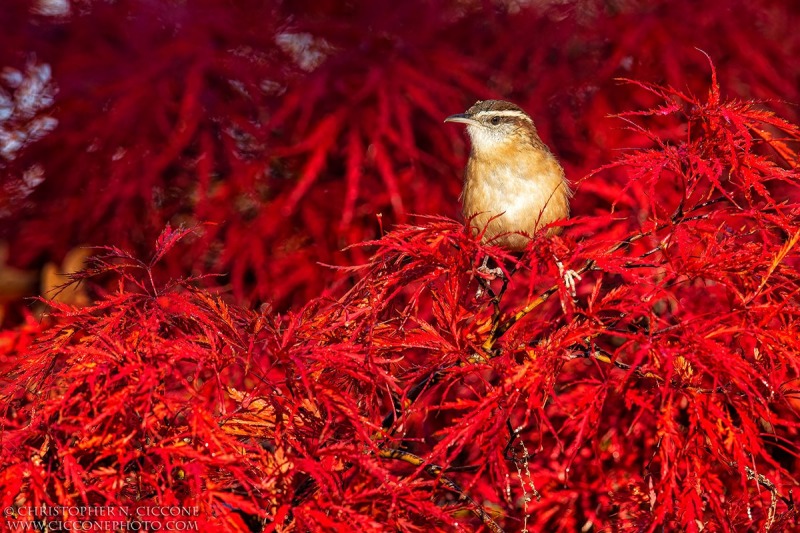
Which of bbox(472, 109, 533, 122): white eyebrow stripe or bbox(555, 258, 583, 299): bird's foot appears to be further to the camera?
bbox(472, 109, 533, 122): white eyebrow stripe

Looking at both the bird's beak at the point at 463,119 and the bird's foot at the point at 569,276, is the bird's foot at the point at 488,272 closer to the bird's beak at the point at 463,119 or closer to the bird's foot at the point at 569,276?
the bird's foot at the point at 569,276

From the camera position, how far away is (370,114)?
6.05 ft

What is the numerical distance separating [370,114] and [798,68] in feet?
3.42

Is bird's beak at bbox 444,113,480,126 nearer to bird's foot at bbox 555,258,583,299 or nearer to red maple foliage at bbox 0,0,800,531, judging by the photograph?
red maple foliage at bbox 0,0,800,531

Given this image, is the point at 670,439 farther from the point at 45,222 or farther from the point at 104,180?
the point at 45,222

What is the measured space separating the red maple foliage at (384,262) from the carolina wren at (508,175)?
0.28 feet

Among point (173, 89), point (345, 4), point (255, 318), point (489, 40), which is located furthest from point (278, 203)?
point (255, 318)

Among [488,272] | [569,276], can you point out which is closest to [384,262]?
[488,272]

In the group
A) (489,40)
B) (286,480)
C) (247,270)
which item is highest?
(489,40)

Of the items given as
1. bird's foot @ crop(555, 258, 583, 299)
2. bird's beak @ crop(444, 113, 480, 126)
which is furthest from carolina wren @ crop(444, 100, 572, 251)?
bird's foot @ crop(555, 258, 583, 299)

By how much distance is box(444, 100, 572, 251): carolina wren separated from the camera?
1925mm

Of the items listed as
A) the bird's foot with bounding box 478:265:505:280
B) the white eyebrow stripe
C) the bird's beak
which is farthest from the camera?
the white eyebrow stripe

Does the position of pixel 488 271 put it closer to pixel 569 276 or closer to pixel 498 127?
pixel 569 276

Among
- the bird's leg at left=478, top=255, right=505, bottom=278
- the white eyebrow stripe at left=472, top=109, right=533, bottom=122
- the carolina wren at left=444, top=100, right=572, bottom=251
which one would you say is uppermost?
the bird's leg at left=478, top=255, right=505, bottom=278
